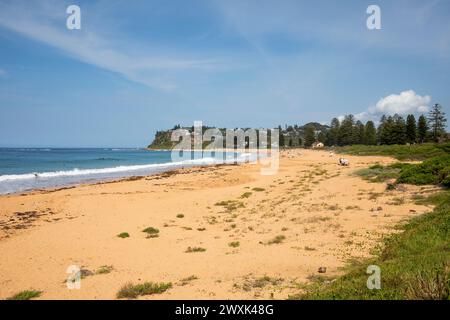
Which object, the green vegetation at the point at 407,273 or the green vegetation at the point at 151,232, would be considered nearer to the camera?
the green vegetation at the point at 407,273

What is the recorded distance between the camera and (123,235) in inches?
537

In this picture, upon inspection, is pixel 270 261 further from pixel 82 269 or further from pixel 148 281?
pixel 82 269

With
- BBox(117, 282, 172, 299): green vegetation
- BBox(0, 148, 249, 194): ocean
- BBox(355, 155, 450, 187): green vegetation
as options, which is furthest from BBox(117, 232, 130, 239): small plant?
BBox(0, 148, 249, 194): ocean

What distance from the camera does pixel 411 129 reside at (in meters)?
90.2

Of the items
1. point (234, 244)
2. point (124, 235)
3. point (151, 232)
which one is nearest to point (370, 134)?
point (151, 232)

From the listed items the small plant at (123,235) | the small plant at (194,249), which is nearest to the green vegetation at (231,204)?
the small plant at (123,235)

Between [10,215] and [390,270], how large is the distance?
1939cm

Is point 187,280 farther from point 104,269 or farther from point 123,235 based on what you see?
point 123,235

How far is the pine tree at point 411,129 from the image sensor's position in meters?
90.1

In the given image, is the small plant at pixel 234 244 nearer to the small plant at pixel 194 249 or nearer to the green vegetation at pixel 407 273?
the small plant at pixel 194 249

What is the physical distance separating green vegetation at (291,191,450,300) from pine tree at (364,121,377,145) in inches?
4254

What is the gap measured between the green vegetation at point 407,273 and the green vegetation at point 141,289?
306 centimetres

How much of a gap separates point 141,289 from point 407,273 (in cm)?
556
